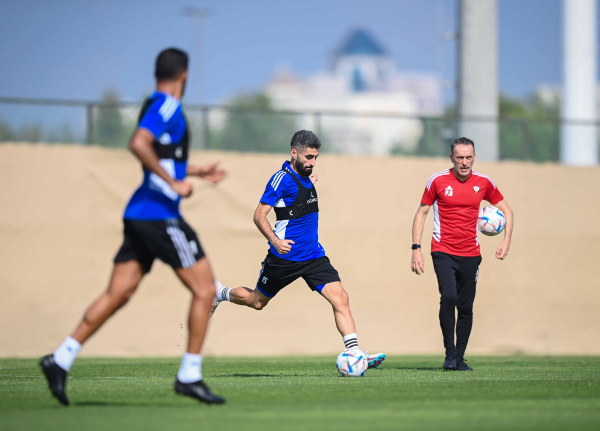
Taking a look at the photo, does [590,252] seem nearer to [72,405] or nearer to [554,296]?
[554,296]

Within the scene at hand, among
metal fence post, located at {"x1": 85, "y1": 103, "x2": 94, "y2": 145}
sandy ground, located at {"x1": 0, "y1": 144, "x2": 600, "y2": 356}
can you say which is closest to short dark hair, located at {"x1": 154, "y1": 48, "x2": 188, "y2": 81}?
sandy ground, located at {"x1": 0, "y1": 144, "x2": 600, "y2": 356}

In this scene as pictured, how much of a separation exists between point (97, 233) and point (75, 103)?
2.50m

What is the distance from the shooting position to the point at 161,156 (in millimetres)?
5352

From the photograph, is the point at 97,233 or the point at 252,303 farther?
the point at 97,233

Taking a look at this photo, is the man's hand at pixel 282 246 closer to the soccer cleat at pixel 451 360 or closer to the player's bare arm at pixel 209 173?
the soccer cleat at pixel 451 360

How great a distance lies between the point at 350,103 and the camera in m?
159

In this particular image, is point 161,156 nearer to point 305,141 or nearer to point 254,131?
point 305,141

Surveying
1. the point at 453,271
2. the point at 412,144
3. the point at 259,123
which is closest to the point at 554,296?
the point at 412,144

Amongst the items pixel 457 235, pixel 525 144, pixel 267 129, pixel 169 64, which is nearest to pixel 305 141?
pixel 457 235

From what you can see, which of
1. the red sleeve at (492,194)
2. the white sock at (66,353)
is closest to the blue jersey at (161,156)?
the white sock at (66,353)

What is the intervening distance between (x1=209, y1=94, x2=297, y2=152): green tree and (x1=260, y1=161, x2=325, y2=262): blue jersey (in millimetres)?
7325

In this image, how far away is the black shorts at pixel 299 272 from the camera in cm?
809

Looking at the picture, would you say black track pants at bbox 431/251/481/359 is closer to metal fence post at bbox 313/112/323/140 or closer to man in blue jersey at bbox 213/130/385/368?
man in blue jersey at bbox 213/130/385/368

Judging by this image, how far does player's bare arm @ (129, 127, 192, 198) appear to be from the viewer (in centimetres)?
515
